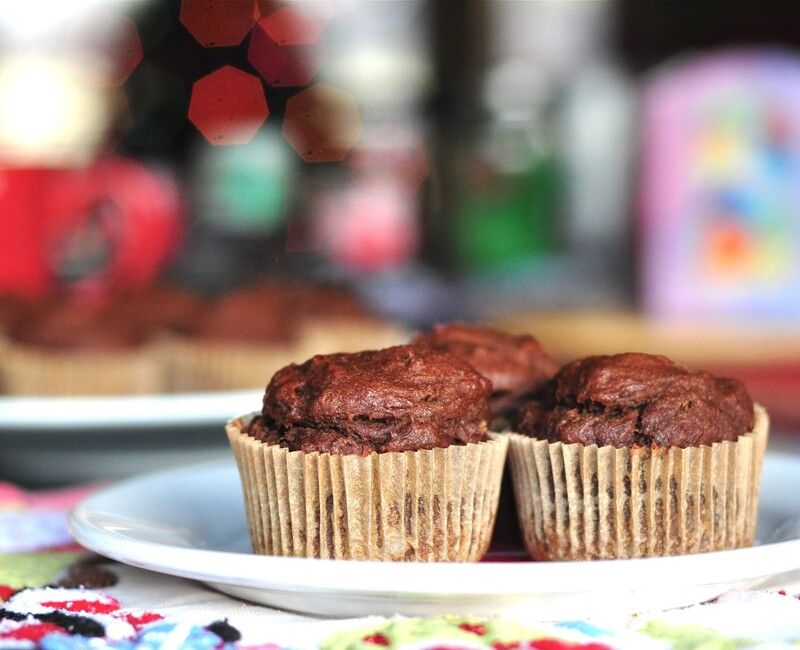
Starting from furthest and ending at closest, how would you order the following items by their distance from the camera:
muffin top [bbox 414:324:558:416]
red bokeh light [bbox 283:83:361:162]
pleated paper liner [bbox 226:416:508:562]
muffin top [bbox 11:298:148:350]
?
red bokeh light [bbox 283:83:361:162]
muffin top [bbox 11:298:148:350]
muffin top [bbox 414:324:558:416]
pleated paper liner [bbox 226:416:508:562]

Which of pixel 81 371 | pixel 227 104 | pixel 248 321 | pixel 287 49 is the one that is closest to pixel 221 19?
pixel 227 104

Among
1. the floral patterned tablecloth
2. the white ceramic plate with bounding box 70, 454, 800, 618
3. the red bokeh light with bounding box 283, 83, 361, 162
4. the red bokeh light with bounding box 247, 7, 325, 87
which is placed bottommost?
the floral patterned tablecloth

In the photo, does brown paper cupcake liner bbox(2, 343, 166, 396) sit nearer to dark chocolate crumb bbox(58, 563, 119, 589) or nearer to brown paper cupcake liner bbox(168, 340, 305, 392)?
brown paper cupcake liner bbox(168, 340, 305, 392)

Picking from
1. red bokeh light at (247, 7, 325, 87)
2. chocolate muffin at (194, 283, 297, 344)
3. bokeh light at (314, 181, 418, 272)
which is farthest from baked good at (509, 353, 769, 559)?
bokeh light at (314, 181, 418, 272)

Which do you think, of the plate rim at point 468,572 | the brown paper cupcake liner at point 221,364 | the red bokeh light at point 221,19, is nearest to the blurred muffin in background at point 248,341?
the brown paper cupcake liner at point 221,364

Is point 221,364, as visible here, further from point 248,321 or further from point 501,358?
point 501,358

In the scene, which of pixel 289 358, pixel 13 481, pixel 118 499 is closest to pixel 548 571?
pixel 118 499

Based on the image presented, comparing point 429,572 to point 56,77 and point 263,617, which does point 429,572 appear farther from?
point 56,77
